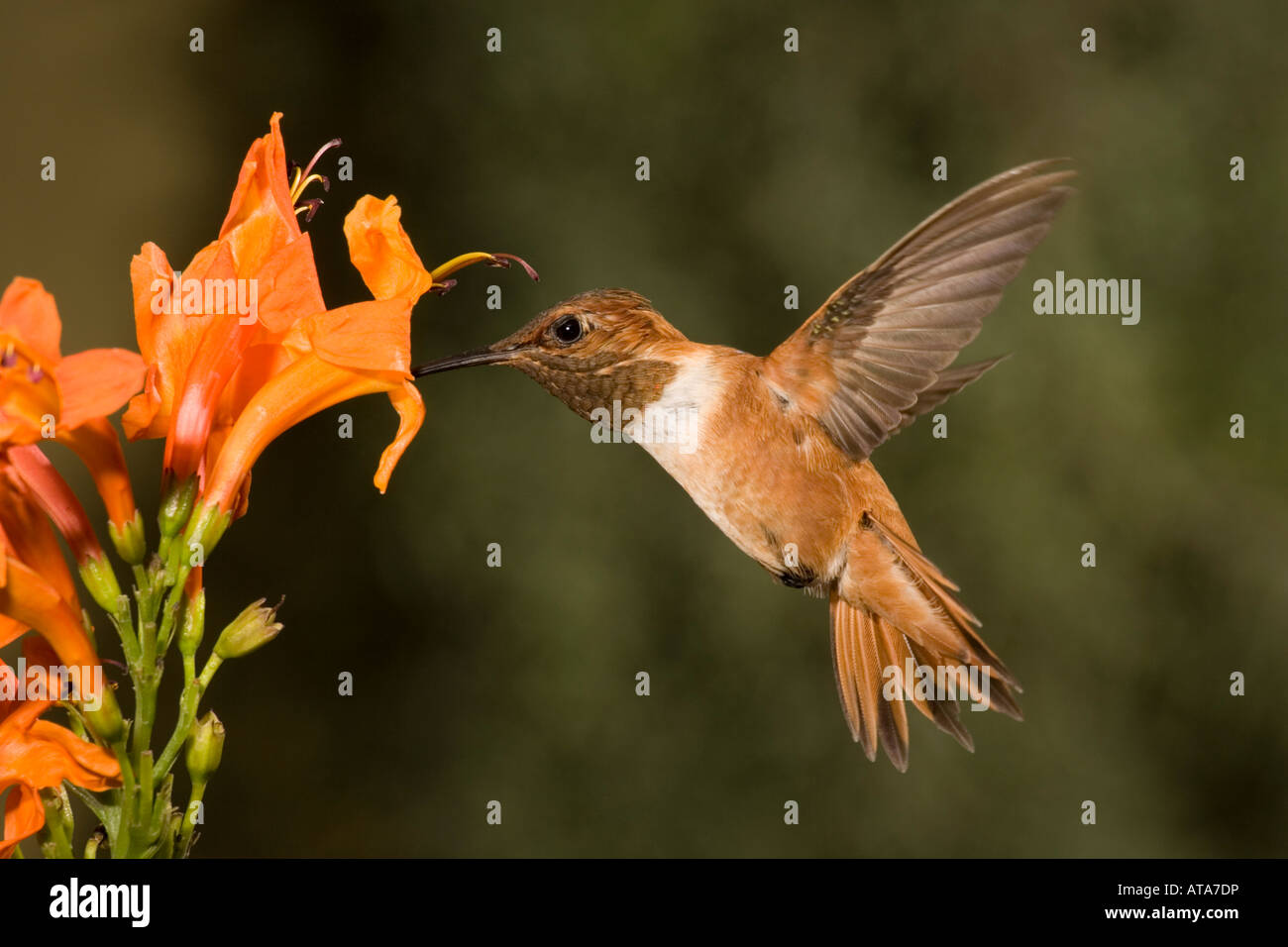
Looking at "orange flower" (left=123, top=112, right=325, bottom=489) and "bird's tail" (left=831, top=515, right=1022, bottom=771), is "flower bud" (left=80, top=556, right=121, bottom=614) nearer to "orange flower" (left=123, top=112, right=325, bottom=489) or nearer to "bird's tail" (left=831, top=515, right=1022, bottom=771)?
"orange flower" (left=123, top=112, right=325, bottom=489)

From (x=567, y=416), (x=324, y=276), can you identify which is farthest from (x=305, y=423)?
(x=567, y=416)

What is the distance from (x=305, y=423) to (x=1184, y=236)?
5.23 feet

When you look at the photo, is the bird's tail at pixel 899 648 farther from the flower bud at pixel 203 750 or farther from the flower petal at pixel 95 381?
the flower petal at pixel 95 381

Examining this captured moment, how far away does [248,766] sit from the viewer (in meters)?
2.04

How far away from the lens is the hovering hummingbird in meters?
0.65

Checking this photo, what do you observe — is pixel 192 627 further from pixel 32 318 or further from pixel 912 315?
pixel 912 315

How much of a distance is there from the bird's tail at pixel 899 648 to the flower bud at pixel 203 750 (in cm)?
45

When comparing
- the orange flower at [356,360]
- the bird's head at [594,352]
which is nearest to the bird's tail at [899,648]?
the bird's head at [594,352]

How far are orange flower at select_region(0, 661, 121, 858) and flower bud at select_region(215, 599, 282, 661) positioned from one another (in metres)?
0.07

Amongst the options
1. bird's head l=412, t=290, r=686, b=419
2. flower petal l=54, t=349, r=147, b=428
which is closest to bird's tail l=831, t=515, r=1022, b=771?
bird's head l=412, t=290, r=686, b=419

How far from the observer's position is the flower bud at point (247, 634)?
0.51 meters

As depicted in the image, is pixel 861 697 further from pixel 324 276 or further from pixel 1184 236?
pixel 1184 236

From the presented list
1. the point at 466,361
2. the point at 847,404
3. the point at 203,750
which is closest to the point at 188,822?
the point at 203,750

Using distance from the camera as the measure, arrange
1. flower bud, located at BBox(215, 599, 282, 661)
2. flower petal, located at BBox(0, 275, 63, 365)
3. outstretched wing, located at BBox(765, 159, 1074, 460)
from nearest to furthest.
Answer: flower petal, located at BBox(0, 275, 63, 365)
flower bud, located at BBox(215, 599, 282, 661)
outstretched wing, located at BBox(765, 159, 1074, 460)
